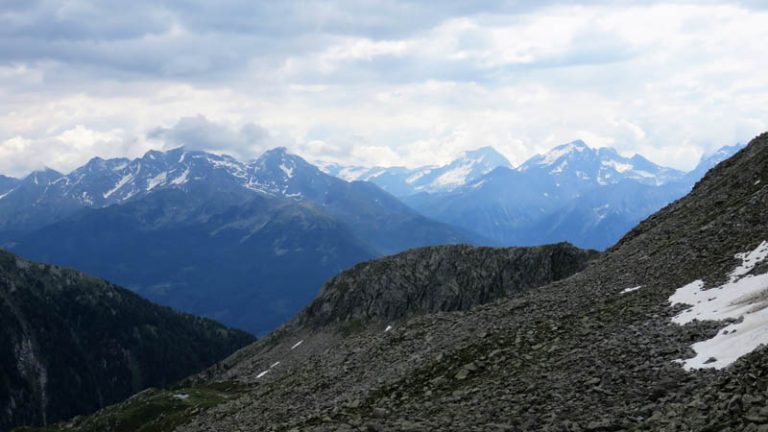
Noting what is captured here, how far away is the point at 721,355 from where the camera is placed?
26.8 meters

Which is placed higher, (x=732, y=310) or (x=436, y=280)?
(x=436, y=280)

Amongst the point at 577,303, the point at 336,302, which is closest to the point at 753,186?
the point at 577,303

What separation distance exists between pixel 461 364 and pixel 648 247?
77.7 ft

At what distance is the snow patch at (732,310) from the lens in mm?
26703

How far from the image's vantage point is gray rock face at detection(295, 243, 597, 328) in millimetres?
150750

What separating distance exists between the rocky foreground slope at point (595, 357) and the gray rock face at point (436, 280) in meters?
84.0

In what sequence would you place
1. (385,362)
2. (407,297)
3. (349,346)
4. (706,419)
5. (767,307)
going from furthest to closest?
(407,297) < (349,346) < (385,362) < (767,307) < (706,419)

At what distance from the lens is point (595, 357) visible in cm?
3234

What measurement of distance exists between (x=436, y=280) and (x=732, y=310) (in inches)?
5582

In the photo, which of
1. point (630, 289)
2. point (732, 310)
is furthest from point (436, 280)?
point (732, 310)

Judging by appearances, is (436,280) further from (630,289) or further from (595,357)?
(595,357)

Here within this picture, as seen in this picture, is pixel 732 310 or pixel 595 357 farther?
pixel 732 310

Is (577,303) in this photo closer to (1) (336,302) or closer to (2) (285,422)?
(2) (285,422)

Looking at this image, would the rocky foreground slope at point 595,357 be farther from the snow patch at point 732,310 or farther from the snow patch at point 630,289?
the snow patch at point 630,289
